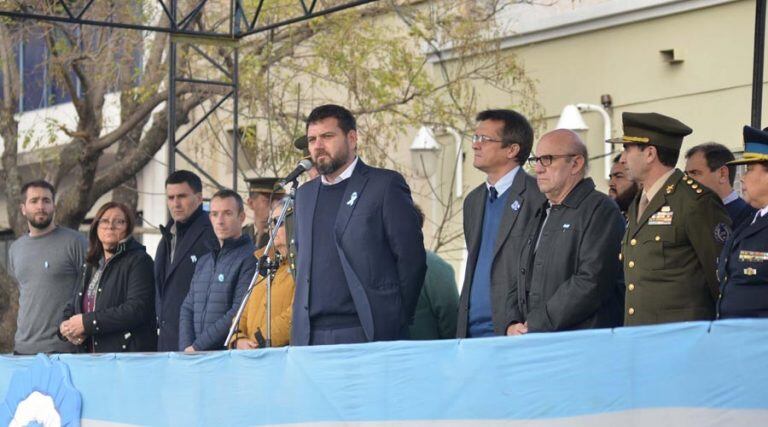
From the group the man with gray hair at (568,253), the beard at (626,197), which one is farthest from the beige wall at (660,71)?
the man with gray hair at (568,253)

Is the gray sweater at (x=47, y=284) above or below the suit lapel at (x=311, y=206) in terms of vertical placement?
below

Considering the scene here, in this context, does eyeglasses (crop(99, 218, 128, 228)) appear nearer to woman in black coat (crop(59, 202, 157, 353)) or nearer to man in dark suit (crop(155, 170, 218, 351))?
woman in black coat (crop(59, 202, 157, 353))

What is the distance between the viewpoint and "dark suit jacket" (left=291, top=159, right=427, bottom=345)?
7.08m

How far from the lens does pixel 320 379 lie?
6.34m

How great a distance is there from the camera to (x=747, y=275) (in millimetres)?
5941

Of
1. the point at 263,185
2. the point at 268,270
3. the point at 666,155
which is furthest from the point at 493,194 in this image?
the point at 263,185

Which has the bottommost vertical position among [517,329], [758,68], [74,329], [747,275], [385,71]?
[74,329]

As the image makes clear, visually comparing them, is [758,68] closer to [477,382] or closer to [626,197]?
[626,197]

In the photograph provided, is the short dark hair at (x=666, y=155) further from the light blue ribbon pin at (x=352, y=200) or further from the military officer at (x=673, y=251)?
the light blue ribbon pin at (x=352, y=200)

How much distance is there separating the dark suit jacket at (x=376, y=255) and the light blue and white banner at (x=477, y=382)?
61 centimetres

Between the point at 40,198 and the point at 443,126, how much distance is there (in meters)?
8.82

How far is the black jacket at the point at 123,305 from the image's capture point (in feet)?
30.7

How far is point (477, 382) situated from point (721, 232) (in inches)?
54.3

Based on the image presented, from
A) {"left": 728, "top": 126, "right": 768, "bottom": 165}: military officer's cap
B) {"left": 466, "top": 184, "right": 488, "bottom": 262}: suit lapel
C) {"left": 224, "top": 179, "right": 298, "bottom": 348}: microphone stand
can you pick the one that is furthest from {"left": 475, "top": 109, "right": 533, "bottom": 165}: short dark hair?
{"left": 728, "top": 126, "right": 768, "bottom": 165}: military officer's cap
